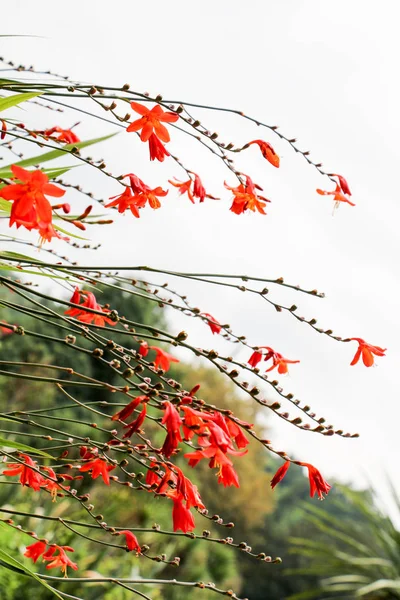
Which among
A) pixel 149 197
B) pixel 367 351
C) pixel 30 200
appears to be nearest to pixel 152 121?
pixel 149 197

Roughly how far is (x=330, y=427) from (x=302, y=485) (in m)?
28.0

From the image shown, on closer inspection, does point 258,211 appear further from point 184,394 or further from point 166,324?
point 166,324

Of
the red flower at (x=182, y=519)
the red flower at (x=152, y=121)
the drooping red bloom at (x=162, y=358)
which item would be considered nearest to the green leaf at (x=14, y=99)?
the red flower at (x=152, y=121)

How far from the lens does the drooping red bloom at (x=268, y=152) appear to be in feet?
4.23

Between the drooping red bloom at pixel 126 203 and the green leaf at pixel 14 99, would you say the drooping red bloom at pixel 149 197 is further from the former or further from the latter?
the green leaf at pixel 14 99

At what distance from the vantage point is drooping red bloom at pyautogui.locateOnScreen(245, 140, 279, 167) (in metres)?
1.29

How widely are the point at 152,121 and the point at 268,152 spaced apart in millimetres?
263

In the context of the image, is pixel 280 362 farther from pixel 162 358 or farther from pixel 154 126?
pixel 154 126

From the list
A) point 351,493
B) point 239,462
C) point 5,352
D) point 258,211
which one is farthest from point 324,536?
point 258,211

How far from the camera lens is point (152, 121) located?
1.17 metres

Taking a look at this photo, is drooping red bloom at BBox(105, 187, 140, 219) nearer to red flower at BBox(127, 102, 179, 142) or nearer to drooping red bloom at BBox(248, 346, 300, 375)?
red flower at BBox(127, 102, 179, 142)

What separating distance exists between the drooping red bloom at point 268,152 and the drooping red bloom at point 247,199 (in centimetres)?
7

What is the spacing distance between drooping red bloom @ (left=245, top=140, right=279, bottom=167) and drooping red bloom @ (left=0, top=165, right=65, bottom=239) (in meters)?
0.51

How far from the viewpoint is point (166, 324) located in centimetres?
1432
